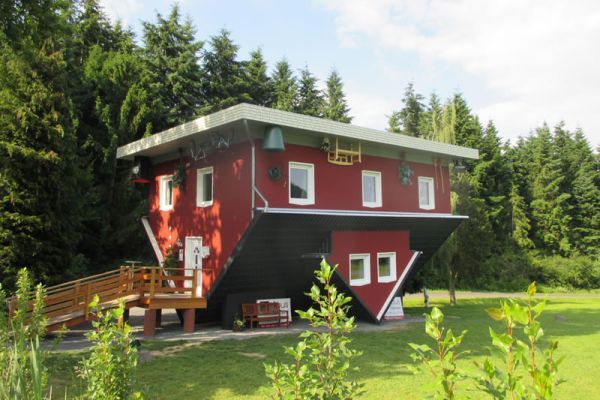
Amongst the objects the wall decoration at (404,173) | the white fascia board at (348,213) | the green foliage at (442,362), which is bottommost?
the green foliage at (442,362)

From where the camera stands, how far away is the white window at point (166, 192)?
15602mm

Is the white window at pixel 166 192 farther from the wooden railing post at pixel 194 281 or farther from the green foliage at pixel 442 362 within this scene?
the green foliage at pixel 442 362

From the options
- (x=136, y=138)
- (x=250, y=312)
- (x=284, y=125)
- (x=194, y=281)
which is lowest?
(x=250, y=312)

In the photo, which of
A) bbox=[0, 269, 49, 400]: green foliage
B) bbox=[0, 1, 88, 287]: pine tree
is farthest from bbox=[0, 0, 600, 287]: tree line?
bbox=[0, 269, 49, 400]: green foliage

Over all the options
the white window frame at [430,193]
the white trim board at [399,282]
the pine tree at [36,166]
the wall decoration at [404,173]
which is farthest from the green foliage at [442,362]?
the white window frame at [430,193]

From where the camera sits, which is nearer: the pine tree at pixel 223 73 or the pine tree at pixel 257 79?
the pine tree at pixel 223 73

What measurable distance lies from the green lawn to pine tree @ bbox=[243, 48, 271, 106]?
23621mm

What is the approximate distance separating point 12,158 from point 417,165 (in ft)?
43.6

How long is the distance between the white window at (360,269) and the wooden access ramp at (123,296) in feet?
15.2

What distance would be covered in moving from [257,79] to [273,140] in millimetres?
23362

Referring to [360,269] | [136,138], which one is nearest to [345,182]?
[360,269]

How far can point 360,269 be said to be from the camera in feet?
47.9

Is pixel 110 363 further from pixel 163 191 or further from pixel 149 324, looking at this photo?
pixel 163 191

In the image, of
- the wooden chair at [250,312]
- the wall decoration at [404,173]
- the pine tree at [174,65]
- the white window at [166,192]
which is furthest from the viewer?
the pine tree at [174,65]
